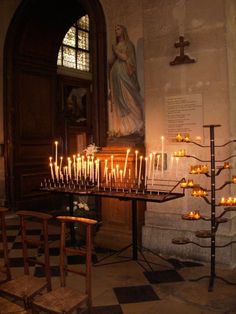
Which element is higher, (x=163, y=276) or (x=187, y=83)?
→ (x=187, y=83)

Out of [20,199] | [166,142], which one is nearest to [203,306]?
[166,142]

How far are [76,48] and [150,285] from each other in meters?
7.15

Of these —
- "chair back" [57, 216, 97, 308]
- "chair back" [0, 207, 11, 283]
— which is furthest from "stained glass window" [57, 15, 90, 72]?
"chair back" [57, 216, 97, 308]

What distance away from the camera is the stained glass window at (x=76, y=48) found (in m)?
9.13

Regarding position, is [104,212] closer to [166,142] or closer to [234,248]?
[166,142]

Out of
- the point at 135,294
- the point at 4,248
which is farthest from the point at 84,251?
the point at 135,294

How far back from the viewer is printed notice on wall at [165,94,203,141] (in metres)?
4.40

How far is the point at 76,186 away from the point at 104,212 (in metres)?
0.63

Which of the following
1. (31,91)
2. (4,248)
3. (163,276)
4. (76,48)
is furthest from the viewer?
(76,48)

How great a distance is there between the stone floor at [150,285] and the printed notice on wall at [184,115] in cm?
152

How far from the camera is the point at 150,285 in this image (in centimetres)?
371

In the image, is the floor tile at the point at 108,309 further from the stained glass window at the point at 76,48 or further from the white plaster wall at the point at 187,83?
the stained glass window at the point at 76,48

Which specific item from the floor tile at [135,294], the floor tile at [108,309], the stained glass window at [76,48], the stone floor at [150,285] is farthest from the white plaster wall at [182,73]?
the stained glass window at [76,48]

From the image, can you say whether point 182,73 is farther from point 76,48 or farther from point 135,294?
point 76,48
